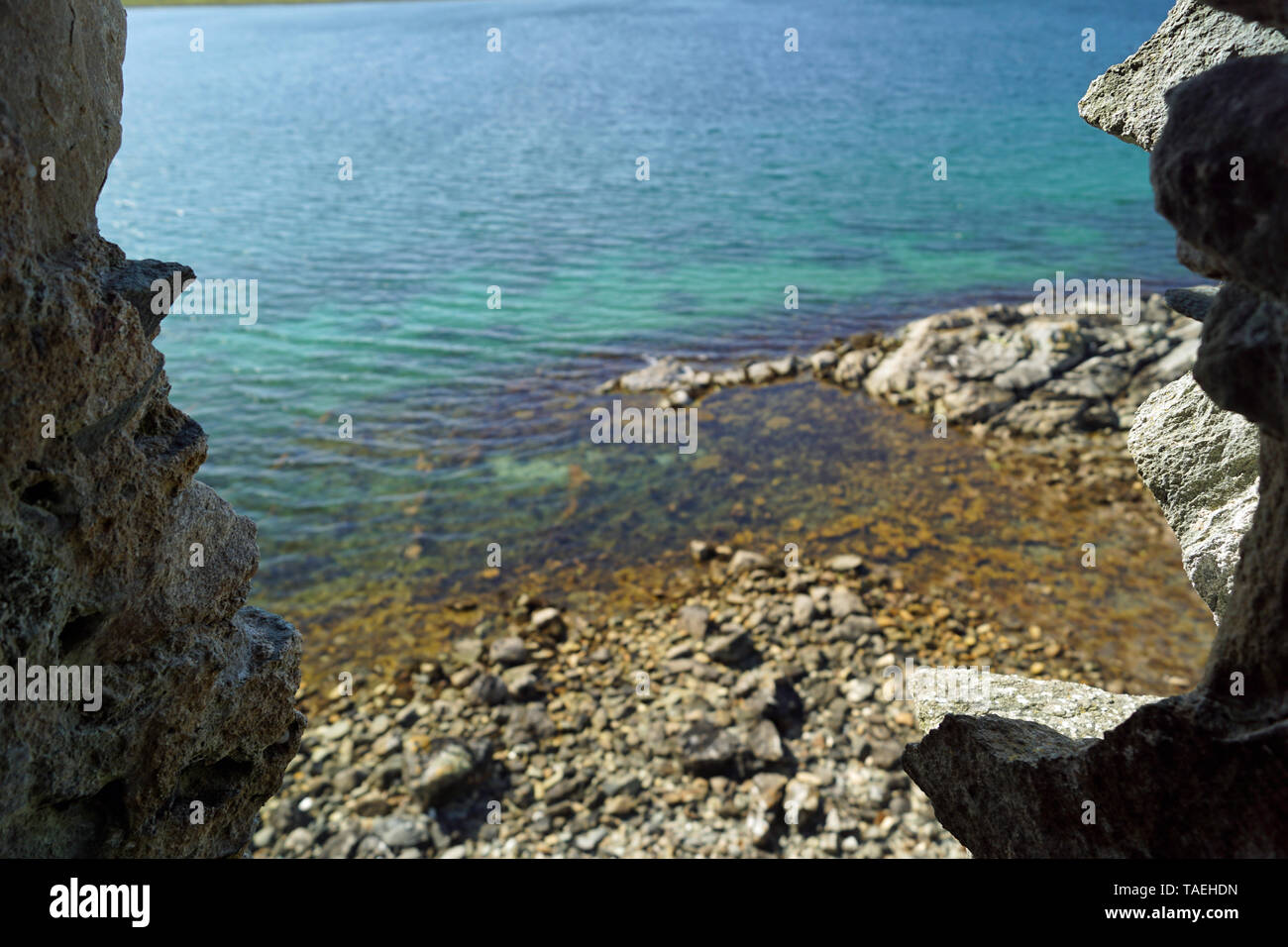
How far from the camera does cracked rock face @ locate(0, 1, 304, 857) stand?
10.6 ft

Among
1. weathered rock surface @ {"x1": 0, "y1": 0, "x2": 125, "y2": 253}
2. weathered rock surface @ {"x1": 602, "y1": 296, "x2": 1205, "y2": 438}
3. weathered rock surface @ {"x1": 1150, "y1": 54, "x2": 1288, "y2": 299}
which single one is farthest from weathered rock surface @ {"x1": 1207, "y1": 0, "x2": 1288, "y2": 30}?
weathered rock surface @ {"x1": 602, "y1": 296, "x2": 1205, "y2": 438}

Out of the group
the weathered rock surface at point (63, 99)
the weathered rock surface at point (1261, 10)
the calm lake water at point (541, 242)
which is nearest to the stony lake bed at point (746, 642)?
the calm lake water at point (541, 242)

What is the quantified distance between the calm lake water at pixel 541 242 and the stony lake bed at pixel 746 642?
60cm

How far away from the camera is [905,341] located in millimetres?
19719

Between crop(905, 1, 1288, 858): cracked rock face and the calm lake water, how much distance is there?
32.7ft

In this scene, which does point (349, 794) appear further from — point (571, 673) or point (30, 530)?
point (30, 530)

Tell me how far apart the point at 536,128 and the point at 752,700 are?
37.4 m

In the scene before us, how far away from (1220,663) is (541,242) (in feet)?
87.7

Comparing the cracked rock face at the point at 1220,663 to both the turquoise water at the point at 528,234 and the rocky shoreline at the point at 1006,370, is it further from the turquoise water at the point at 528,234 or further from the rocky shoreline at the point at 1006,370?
the rocky shoreline at the point at 1006,370

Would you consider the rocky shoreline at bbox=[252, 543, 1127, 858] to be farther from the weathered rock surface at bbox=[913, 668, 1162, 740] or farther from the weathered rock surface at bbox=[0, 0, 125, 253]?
the weathered rock surface at bbox=[0, 0, 125, 253]

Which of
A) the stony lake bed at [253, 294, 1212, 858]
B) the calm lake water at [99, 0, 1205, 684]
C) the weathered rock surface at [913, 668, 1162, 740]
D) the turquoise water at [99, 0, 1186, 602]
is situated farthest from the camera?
the turquoise water at [99, 0, 1186, 602]

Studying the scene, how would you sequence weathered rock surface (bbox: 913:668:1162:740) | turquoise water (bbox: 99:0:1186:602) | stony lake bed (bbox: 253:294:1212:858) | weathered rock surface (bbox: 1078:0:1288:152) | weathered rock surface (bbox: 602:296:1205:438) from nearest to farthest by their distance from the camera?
weathered rock surface (bbox: 1078:0:1288:152), weathered rock surface (bbox: 913:668:1162:740), stony lake bed (bbox: 253:294:1212:858), turquoise water (bbox: 99:0:1186:602), weathered rock surface (bbox: 602:296:1205:438)

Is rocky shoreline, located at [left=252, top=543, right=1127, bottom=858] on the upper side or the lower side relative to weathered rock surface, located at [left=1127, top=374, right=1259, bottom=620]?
lower
